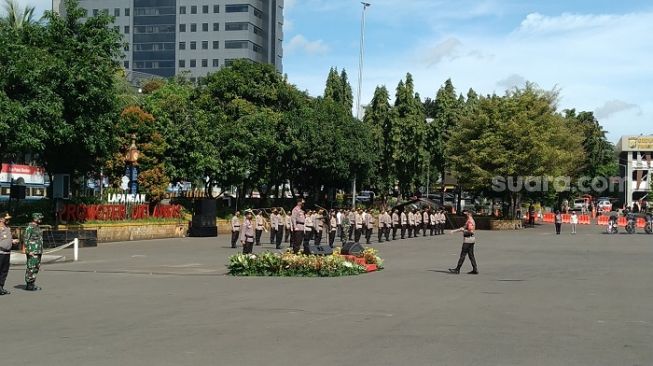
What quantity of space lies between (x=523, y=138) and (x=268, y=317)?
40384 mm

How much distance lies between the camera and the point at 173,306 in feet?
42.0

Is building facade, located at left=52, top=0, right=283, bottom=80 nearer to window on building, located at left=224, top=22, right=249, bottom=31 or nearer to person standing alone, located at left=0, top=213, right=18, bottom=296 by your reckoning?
window on building, located at left=224, top=22, right=249, bottom=31

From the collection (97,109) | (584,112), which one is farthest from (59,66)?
(584,112)

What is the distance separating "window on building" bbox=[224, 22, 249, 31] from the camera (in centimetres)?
11244

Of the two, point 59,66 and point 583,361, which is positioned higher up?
point 59,66

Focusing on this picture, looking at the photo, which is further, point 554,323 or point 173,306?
point 173,306

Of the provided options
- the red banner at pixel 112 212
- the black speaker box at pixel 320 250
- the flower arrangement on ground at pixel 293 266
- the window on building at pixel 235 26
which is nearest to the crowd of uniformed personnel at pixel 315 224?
the black speaker box at pixel 320 250

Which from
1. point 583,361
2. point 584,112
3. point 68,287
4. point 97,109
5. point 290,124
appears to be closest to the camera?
point 583,361

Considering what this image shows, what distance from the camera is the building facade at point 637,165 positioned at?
10294 cm

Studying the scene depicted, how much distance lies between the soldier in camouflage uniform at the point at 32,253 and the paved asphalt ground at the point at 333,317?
36 cm

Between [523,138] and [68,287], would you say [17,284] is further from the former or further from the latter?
[523,138]

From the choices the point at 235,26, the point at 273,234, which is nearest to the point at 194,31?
the point at 235,26

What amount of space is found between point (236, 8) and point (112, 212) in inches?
3275

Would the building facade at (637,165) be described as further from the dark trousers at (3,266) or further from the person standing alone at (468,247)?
the dark trousers at (3,266)
